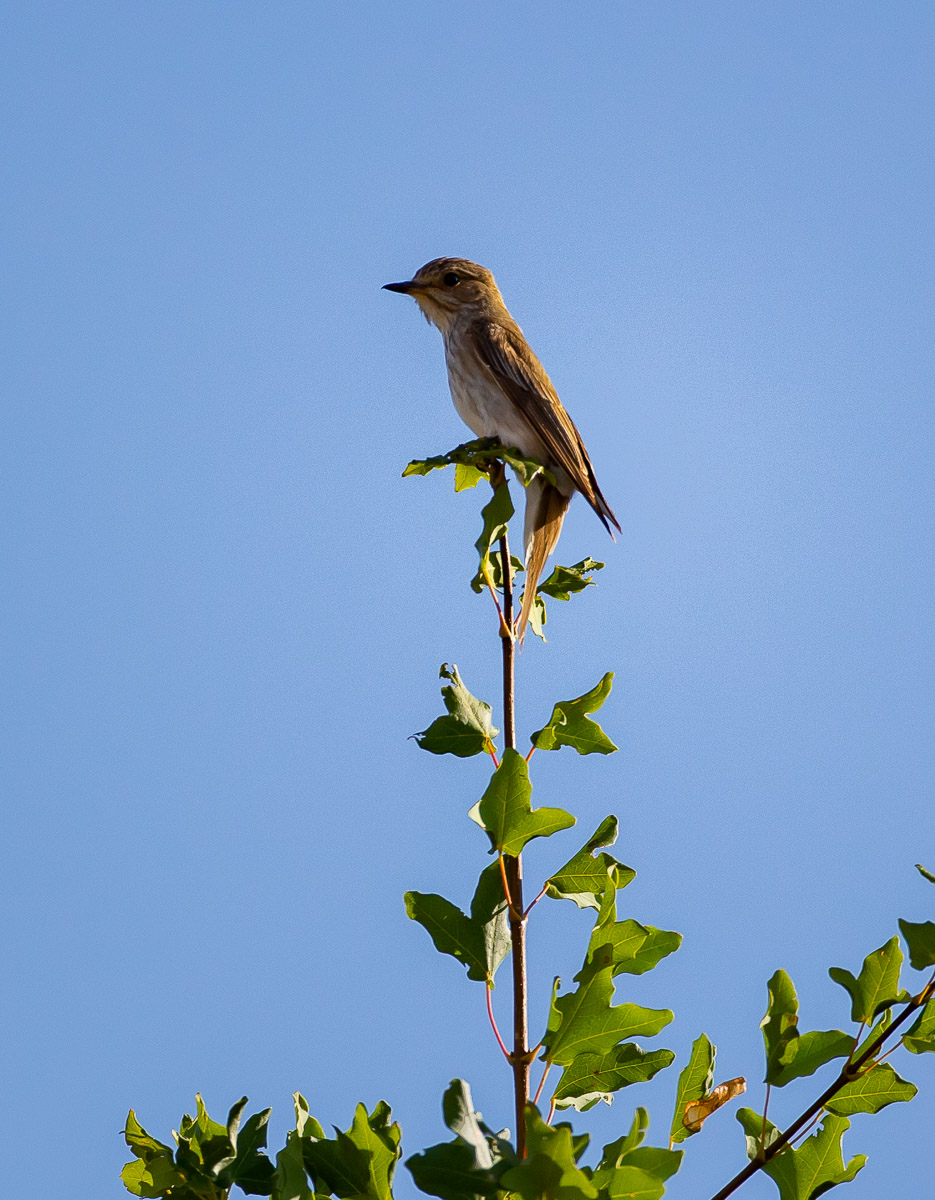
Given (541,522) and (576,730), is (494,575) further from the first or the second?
(541,522)

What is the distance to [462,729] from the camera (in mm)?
2891

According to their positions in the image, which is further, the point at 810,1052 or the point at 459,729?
the point at 459,729

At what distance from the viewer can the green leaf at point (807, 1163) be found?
2.58m

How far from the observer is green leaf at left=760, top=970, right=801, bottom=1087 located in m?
2.62

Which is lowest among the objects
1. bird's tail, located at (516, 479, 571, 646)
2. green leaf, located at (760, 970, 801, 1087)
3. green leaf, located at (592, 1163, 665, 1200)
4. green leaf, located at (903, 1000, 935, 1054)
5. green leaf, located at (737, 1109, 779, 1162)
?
green leaf, located at (592, 1163, 665, 1200)

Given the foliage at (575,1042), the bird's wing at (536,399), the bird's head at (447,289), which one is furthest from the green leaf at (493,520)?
the bird's head at (447,289)

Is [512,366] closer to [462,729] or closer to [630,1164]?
[462,729]

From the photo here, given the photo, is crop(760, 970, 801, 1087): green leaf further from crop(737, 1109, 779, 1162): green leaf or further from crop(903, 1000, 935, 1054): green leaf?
crop(903, 1000, 935, 1054): green leaf

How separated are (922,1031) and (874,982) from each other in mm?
135

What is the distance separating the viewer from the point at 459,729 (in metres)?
2.89

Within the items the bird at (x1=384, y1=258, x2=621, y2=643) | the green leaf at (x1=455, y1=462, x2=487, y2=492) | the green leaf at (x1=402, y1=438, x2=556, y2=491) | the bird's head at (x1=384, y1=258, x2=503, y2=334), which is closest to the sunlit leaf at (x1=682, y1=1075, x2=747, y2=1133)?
the green leaf at (x1=402, y1=438, x2=556, y2=491)

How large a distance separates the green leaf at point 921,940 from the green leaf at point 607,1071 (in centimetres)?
64

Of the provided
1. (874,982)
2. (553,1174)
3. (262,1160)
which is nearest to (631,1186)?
(553,1174)

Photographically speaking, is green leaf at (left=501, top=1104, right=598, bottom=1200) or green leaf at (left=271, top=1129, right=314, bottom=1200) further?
green leaf at (left=271, top=1129, right=314, bottom=1200)
